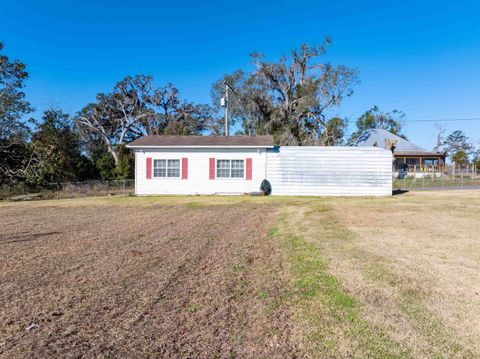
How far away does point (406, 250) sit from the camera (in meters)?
5.52

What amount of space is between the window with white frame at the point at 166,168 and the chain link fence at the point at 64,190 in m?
3.22

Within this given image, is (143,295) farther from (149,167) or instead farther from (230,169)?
(149,167)

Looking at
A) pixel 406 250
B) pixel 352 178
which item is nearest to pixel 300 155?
pixel 352 178

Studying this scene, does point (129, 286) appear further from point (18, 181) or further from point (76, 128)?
point (76, 128)

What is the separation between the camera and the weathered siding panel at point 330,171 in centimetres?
1692

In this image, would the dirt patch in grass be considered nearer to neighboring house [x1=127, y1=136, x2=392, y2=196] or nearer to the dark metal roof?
neighboring house [x1=127, y1=136, x2=392, y2=196]

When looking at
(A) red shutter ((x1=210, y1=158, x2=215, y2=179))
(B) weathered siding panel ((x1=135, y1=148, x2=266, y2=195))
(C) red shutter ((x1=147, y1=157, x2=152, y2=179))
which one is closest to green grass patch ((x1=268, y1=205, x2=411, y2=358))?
(B) weathered siding panel ((x1=135, y1=148, x2=266, y2=195))

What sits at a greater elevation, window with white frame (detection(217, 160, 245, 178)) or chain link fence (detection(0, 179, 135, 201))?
window with white frame (detection(217, 160, 245, 178))

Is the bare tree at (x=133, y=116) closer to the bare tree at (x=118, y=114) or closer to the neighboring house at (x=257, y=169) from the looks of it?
the bare tree at (x=118, y=114)

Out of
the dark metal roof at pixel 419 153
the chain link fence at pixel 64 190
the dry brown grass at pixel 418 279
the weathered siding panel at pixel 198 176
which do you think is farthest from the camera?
the dark metal roof at pixel 419 153

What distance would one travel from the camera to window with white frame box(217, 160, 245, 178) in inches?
683

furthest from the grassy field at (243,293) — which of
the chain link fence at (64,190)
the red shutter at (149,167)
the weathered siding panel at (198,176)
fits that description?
the chain link fence at (64,190)

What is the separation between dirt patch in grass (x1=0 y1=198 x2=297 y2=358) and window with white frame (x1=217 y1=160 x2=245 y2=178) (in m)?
9.99

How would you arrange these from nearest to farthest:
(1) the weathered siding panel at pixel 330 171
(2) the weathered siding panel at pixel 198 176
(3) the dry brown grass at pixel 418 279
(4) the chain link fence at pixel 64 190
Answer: (3) the dry brown grass at pixel 418 279
(1) the weathered siding panel at pixel 330 171
(2) the weathered siding panel at pixel 198 176
(4) the chain link fence at pixel 64 190
